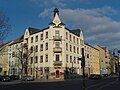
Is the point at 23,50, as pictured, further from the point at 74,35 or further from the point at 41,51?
the point at 74,35

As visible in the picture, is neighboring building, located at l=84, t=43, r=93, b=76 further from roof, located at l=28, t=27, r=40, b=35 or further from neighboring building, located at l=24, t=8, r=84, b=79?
roof, located at l=28, t=27, r=40, b=35

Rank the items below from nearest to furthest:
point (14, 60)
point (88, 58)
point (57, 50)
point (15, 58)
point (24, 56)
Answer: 1. point (57, 50)
2. point (24, 56)
3. point (15, 58)
4. point (14, 60)
5. point (88, 58)

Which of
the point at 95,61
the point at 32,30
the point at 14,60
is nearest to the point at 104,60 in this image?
the point at 95,61

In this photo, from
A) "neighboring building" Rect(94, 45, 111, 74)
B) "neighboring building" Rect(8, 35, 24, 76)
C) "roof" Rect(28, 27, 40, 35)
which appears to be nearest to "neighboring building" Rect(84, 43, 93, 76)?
"roof" Rect(28, 27, 40, 35)

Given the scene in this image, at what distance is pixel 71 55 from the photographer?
77.1 metres

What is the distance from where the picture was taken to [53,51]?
235 ft

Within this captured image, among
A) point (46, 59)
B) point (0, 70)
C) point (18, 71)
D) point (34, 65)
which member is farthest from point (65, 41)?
point (0, 70)

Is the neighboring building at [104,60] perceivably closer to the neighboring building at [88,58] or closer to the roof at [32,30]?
the neighboring building at [88,58]

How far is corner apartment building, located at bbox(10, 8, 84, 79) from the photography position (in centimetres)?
7106

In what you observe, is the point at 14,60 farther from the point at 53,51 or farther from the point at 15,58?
the point at 53,51

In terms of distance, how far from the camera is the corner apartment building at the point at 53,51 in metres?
71.1

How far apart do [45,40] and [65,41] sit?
605cm

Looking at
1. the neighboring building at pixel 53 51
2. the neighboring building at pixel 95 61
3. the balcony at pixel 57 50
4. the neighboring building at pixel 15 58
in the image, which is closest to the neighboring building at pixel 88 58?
the neighboring building at pixel 95 61

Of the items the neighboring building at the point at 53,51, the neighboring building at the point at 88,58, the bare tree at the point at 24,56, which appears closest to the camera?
the neighboring building at the point at 53,51
